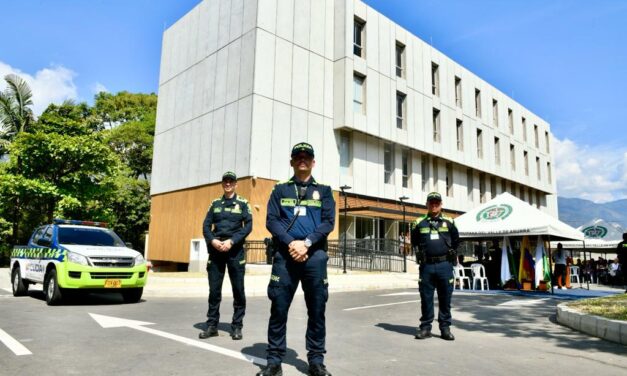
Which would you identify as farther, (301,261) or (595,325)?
(595,325)

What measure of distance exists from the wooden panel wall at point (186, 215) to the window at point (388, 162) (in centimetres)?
531

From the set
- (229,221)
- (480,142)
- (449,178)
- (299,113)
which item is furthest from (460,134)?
(229,221)

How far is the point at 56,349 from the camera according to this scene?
509 centimetres

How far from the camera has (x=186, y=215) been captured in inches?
1033

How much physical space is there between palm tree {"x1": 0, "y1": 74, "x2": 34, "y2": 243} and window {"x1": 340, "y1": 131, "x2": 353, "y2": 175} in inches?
759

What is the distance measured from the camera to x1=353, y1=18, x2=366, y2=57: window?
2780 cm

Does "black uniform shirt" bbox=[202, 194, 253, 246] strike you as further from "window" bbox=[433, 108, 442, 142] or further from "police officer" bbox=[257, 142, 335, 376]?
"window" bbox=[433, 108, 442, 142]

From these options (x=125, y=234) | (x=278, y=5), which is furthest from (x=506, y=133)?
(x=125, y=234)

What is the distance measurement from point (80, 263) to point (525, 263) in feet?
44.1

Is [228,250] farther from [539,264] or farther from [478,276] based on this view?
[539,264]

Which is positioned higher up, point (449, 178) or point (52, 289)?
point (449, 178)

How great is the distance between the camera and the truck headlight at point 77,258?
9.12 m

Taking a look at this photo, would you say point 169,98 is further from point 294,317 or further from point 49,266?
point 294,317

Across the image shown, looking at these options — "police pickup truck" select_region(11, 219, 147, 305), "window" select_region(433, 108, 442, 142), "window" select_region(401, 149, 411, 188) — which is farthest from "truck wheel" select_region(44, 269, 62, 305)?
"window" select_region(433, 108, 442, 142)
